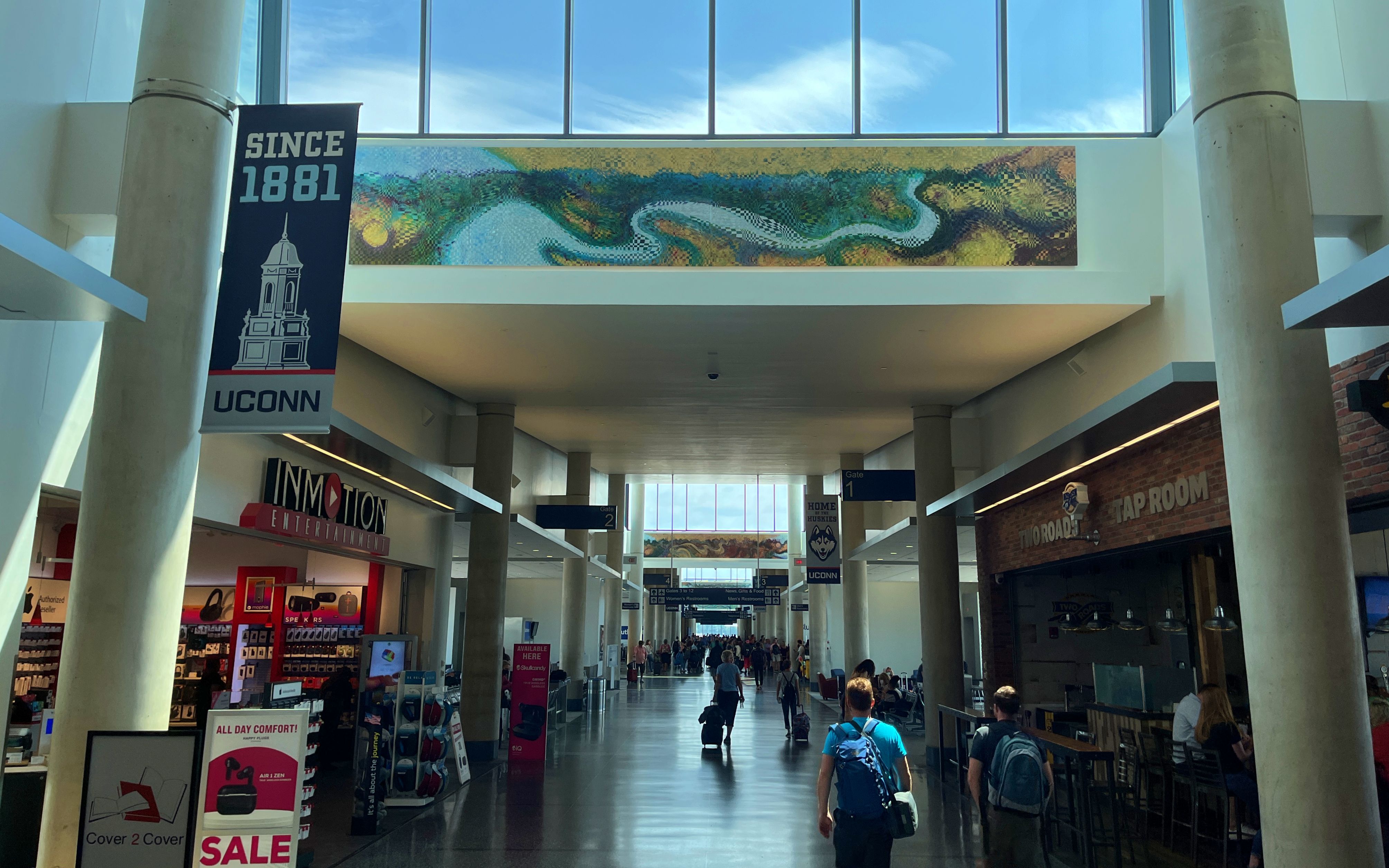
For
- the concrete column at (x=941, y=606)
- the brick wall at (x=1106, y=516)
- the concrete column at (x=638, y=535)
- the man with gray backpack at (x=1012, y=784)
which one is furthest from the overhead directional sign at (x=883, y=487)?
the concrete column at (x=638, y=535)

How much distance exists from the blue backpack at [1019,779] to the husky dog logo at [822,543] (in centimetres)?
1626

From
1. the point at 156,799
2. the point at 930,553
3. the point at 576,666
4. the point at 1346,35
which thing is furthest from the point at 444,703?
the point at 576,666

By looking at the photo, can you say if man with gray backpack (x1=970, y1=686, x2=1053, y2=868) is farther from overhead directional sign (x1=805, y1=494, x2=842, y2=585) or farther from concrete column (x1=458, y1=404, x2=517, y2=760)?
overhead directional sign (x1=805, y1=494, x2=842, y2=585)

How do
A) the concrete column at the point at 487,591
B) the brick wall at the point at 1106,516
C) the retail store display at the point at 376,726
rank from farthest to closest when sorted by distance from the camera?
the concrete column at the point at 487,591
the retail store display at the point at 376,726
the brick wall at the point at 1106,516

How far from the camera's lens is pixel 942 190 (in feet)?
37.1

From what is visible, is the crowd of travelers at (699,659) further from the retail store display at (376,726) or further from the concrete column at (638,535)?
the retail store display at (376,726)

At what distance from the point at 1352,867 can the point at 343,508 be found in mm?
10786

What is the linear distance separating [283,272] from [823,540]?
17.6 m

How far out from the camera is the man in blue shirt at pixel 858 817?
512 cm

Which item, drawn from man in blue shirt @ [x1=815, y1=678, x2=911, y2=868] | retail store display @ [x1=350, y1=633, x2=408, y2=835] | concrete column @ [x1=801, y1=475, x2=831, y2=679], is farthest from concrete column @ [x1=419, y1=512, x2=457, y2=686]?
concrete column @ [x1=801, y1=475, x2=831, y2=679]

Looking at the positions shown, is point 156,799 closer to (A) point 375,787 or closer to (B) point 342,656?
(A) point 375,787

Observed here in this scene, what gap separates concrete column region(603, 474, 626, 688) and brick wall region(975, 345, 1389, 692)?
44.9 ft

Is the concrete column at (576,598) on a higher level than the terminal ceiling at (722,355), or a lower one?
lower

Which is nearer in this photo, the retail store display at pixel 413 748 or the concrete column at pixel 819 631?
the retail store display at pixel 413 748
